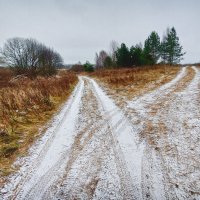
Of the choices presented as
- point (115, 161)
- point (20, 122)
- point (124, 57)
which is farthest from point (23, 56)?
point (115, 161)

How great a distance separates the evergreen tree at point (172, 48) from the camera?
49269 mm

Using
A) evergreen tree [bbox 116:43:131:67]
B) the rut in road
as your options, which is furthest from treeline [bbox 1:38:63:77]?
the rut in road

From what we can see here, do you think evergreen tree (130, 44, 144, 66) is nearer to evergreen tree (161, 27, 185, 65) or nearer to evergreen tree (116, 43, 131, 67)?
evergreen tree (116, 43, 131, 67)

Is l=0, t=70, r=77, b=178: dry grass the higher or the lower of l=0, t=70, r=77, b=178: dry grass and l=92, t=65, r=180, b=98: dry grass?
the lower

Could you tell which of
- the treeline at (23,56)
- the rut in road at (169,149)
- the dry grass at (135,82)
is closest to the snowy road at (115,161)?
the rut in road at (169,149)

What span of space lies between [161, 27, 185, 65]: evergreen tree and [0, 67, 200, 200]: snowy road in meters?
48.5

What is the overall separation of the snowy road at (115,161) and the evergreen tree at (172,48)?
4854 cm

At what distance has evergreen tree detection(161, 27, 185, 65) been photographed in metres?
49.3

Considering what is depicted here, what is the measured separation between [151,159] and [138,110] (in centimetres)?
369

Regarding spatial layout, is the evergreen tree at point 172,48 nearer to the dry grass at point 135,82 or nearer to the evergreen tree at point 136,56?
the evergreen tree at point 136,56

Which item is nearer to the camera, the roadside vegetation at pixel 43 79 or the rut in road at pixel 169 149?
the rut in road at pixel 169 149

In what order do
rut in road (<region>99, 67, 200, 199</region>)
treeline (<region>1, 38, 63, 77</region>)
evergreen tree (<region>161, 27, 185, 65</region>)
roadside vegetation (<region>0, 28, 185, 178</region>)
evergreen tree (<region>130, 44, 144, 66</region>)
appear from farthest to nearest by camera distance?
evergreen tree (<region>161, 27, 185, 65</region>) → evergreen tree (<region>130, 44, 144, 66</region>) → treeline (<region>1, 38, 63, 77</region>) → roadside vegetation (<region>0, 28, 185, 178</region>) → rut in road (<region>99, 67, 200, 199</region>)

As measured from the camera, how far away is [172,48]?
4959 centimetres

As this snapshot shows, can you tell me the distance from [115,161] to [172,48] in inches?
2090
